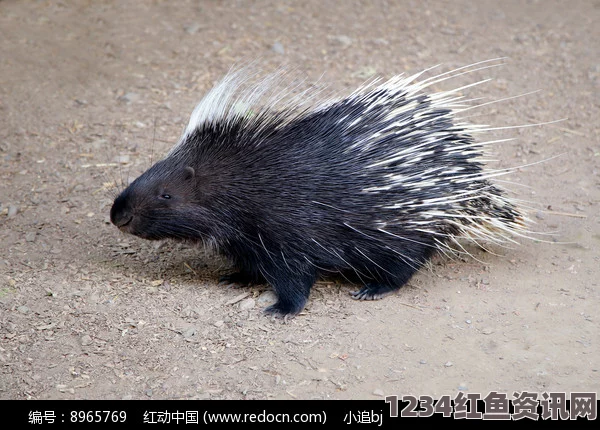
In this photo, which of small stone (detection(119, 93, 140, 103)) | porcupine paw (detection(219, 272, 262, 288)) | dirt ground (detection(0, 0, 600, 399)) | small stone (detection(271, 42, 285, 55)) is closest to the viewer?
dirt ground (detection(0, 0, 600, 399))

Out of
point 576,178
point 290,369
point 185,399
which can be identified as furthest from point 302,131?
point 576,178

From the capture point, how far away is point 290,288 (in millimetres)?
4551

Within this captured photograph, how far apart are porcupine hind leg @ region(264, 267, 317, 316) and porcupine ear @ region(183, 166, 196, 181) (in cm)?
73

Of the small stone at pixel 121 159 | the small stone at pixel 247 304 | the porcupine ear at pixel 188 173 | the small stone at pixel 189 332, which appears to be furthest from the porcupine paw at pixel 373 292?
the small stone at pixel 121 159

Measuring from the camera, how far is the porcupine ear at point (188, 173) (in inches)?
176

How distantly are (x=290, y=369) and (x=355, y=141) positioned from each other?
139 cm

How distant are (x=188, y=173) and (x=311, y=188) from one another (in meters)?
0.73

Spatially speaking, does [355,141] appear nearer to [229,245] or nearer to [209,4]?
[229,245]

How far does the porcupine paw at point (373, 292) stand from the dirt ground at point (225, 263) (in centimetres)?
5

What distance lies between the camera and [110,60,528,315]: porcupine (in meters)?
4.46

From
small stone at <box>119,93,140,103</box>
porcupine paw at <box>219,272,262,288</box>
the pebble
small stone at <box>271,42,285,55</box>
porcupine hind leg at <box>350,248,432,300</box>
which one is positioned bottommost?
the pebble

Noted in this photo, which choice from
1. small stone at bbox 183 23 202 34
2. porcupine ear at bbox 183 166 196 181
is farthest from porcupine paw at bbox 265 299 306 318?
small stone at bbox 183 23 202 34

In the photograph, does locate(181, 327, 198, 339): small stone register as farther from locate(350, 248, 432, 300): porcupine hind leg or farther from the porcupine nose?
locate(350, 248, 432, 300): porcupine hind leg

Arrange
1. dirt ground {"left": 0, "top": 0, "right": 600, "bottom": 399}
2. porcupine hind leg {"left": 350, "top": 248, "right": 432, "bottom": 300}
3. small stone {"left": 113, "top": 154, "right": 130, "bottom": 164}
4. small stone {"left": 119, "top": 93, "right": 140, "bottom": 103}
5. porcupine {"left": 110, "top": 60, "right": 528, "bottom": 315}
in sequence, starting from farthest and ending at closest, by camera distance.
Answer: small stone {"left": 119, "top": 93, "right": 140, "bottom": 103}, small stone {"left": 113, "top": 154, "right": 130, "bottom": 164}, porcupine hind leg {"left": 350, "top": 248, "right": 432, "bottom": 300}, porcupine {"left": 110, "top": 60, "right": 528, "bottom": 315}, dirt ground {"left": 0, "top": 0, "right": 600, "bottom": 399}
